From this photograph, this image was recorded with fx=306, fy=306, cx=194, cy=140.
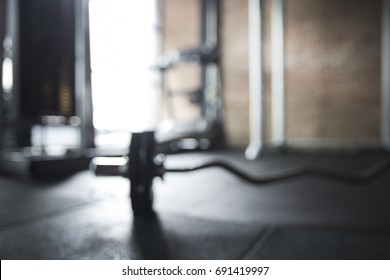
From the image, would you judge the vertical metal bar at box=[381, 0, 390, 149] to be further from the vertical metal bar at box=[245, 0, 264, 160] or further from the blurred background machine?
the blurred background machine

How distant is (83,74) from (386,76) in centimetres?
262

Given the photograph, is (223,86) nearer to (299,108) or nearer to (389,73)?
(299,108)

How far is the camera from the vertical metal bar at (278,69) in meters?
3.17

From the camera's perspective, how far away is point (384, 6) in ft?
9.27

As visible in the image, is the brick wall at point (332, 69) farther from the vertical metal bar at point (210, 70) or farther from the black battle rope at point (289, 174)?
the black battle rope at point (289, 174)

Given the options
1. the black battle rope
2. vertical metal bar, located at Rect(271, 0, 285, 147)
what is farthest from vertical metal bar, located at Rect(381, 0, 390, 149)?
the black battle rope

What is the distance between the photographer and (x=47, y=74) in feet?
6.34

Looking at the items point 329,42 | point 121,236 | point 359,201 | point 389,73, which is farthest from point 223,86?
point 121,236

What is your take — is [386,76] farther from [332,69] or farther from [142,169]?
[142,169]

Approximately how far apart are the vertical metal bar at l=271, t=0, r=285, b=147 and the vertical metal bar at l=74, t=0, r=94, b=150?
1.93 m

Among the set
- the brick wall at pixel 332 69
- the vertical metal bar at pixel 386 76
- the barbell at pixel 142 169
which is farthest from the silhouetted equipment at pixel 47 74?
the vertical metal bar at pixel 386 76

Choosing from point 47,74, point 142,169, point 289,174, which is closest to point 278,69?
point 47,74

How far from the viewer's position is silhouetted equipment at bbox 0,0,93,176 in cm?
178

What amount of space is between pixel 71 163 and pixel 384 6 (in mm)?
3014
